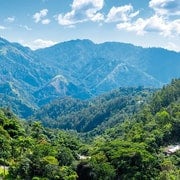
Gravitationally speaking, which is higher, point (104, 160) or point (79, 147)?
point (104, 160)

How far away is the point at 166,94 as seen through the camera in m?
187

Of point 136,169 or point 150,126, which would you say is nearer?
point 136,169

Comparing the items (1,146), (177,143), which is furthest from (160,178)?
(177,143)

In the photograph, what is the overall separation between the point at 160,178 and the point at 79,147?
52658mm

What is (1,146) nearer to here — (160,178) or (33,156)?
(33,156)

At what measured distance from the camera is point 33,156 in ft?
217

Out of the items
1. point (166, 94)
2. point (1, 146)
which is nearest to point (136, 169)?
point (1, 146)

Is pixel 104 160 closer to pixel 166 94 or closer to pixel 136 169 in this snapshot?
pixel 136 169

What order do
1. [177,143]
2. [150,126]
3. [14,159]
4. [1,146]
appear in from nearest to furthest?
[1,146], [14,159], [177,143], [150,126]

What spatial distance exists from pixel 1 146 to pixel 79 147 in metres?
53.7

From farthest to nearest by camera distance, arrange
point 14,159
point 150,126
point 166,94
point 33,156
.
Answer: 1. point 166,94
2. point 150,126
3. point 14,159
4. point 33,156

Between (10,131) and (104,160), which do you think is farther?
(10,131)

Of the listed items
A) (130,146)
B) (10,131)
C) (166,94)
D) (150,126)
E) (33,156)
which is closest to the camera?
(33,156)

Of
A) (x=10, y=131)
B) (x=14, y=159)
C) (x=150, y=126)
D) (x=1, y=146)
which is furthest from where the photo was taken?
(x=150, y=126)
